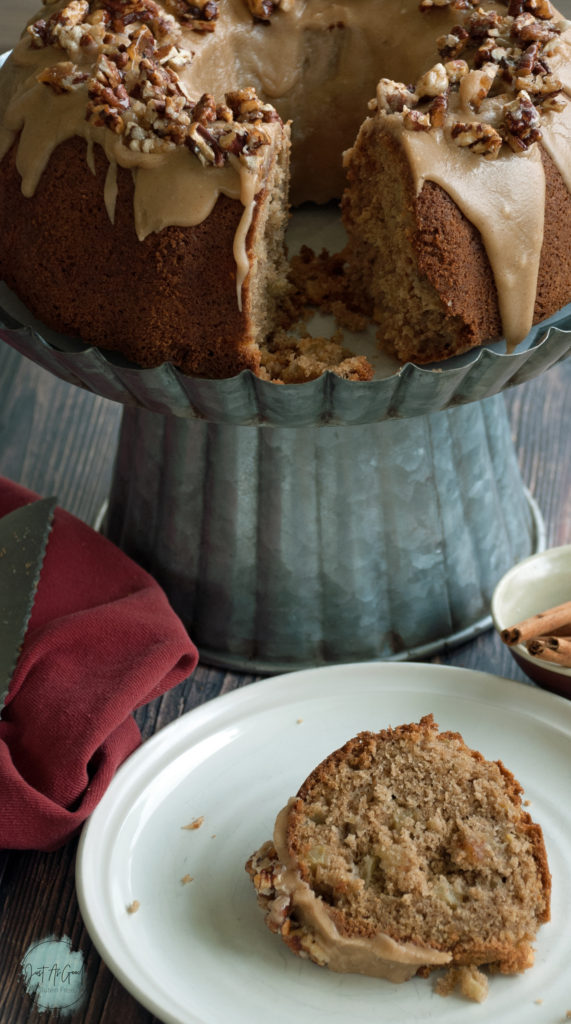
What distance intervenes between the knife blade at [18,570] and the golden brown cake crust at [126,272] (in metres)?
Result: 0.35

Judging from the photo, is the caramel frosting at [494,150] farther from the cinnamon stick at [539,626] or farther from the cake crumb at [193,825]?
the cake crumb at [193,825]

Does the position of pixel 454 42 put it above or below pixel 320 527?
above

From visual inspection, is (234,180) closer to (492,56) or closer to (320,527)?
(492,56)

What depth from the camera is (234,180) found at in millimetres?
1777

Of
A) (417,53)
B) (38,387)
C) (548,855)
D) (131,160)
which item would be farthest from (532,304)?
(38,387)

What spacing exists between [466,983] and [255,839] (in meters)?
0.42

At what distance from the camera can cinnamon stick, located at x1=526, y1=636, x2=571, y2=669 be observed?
1.97 meters

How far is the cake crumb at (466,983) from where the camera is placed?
153 centimetres

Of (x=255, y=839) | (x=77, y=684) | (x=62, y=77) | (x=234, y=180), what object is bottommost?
(x=255, y=839)

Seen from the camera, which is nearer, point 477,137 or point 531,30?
point 477,137

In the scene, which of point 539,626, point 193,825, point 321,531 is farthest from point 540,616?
point 193,825

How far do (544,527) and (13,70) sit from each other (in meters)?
1.49

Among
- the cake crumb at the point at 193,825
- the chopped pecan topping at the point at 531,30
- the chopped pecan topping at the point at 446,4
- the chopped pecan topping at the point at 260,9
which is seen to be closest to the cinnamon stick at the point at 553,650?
the cake crumb at the point at 193,825

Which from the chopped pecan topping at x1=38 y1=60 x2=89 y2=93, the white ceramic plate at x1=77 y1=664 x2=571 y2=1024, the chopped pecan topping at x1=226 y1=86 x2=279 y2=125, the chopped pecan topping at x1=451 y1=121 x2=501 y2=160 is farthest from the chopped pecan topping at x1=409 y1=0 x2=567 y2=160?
the white ceramic plate at x1=77 y1=664 x2=571 y2=1024
